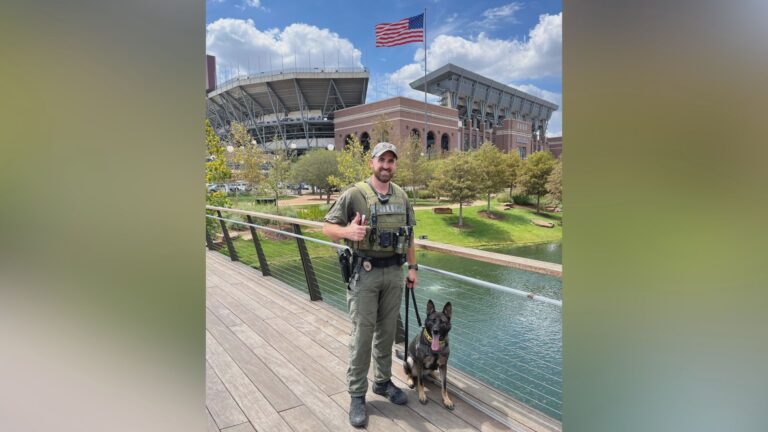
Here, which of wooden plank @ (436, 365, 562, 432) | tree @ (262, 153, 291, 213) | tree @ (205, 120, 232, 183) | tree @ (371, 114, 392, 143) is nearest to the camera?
wooden plank @ (436, 365, 562, 432)

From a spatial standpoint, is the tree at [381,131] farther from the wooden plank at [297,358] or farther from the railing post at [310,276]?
the wooden plank at [297,358]

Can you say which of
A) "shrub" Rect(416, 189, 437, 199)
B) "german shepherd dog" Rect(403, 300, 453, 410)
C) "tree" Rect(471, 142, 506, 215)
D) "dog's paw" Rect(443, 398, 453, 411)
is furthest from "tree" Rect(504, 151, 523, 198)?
"dog's paw" Rect(443, 398, 453, 411)

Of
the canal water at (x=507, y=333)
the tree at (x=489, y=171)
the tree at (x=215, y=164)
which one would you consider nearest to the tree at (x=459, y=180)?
the tree at (x=489, y=171)

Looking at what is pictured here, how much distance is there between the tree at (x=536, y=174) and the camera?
→ 27438mm

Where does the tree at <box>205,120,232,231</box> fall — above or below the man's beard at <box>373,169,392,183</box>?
above

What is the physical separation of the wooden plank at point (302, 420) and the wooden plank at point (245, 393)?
0.11 ft

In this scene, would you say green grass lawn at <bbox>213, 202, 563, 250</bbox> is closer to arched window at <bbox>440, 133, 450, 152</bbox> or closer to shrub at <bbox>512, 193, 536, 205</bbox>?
shrub at <bbox>512, 193, 536, 205</bbox>

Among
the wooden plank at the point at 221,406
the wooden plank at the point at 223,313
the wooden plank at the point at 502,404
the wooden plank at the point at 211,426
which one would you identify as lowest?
the wooden plank at the point at 211,426

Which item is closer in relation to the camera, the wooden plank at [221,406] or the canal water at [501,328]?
the wooden plank at [221,406]

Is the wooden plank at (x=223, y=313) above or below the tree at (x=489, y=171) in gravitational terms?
below

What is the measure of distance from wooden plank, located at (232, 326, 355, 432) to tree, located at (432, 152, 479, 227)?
21.4 meters

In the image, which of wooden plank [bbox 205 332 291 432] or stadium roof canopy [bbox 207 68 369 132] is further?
stadium roof canopy [bbox 207 68 369 132]

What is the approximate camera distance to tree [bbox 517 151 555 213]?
27.4 metres
